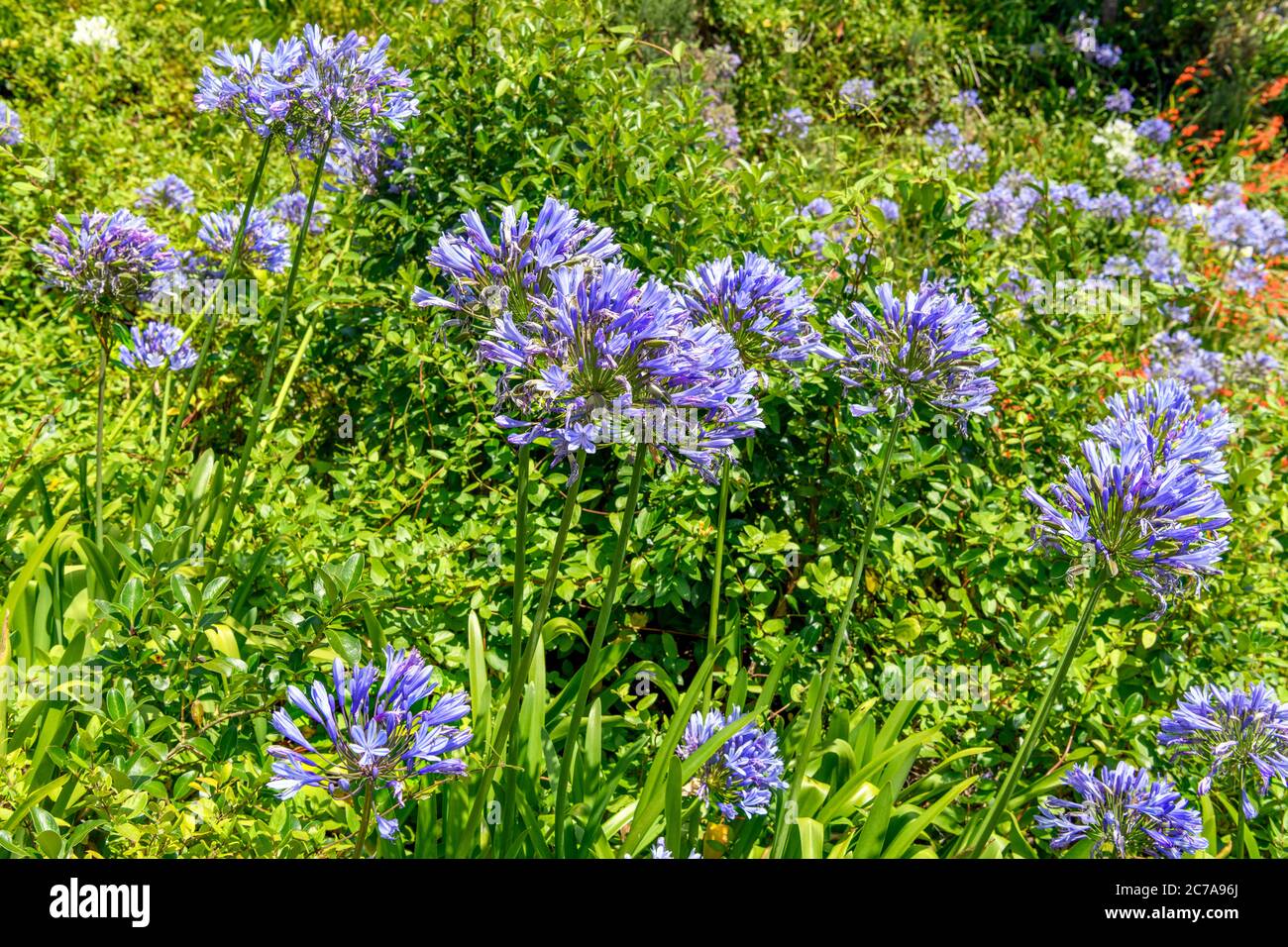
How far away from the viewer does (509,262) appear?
151 centimetres

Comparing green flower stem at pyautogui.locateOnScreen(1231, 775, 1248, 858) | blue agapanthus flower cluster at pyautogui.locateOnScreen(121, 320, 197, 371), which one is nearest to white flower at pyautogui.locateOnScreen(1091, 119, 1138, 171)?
green flower stem at pyautogui.locateOnScreen(1231, 775, 1248, 858)

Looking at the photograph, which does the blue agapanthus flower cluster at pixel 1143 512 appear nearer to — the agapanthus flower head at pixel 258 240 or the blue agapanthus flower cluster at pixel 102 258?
the blue agapanthus flower cluster at pixel 102 258

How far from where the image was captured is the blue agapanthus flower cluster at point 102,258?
7.86 ft

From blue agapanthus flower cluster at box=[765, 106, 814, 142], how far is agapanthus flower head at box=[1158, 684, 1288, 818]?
4.36 metres

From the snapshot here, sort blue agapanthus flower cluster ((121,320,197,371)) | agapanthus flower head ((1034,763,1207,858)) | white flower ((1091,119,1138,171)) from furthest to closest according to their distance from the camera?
1. white flower ((1091,119,1138,171))
2. blue agapanthus flower cluster ((121,320,197,371))
3. agapanthus flower head ((1034,763,1207,858))

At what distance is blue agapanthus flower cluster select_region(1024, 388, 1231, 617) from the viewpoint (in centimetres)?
153

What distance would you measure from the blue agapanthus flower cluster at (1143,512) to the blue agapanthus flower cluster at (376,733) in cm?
104

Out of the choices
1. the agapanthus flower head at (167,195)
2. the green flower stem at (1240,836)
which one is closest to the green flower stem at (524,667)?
the green flower stem at (1240,836)

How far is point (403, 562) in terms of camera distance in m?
2.36

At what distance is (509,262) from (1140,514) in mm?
1104

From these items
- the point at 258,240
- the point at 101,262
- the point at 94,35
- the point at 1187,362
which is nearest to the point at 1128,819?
the point at 101,262

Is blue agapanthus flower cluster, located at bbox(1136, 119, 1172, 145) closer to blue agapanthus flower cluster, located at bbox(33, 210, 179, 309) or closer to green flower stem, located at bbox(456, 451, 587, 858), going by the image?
blue agapanthus flower cluster, located at bbox(33, 210, 179, 309)

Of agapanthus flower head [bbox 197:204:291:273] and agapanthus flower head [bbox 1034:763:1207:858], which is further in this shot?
agapanthus flower head [bbox 197:204:291:273]

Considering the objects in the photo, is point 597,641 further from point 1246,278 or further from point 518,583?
point 1246,278
